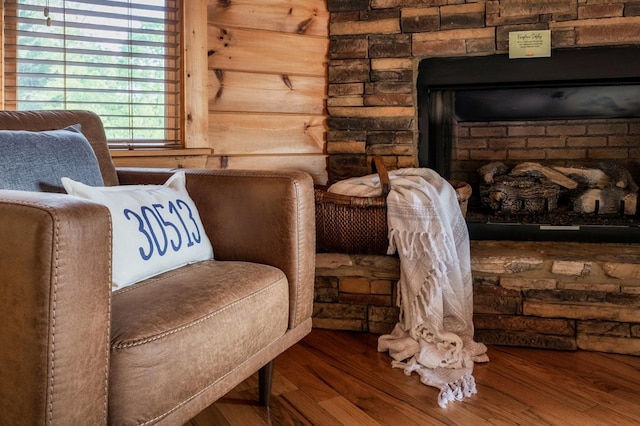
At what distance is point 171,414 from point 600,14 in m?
2.15

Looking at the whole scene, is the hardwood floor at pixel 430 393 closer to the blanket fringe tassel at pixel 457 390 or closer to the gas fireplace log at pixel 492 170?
the blanket fringe tassel at pixel 457 390

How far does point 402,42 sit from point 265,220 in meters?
1.32

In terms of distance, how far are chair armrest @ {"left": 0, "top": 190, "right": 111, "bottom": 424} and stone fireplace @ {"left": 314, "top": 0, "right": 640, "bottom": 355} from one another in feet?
4.44

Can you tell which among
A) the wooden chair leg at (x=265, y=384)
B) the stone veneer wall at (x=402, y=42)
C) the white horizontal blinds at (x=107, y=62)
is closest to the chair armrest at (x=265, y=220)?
the wooden chair leg at (x=265, y=384)

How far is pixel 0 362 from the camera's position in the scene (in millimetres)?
879

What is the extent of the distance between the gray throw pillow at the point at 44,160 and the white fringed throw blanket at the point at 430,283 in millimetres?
1004

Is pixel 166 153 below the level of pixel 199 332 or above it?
above

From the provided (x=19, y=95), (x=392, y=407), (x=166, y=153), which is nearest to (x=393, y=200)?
(x=392, y=407)

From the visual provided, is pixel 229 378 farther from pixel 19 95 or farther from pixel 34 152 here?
pixel 19 95

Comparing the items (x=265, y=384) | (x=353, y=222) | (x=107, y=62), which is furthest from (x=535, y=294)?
(x=107, y=62)

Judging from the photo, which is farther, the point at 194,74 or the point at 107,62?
the point at 194,74

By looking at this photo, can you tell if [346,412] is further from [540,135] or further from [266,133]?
[540,135]

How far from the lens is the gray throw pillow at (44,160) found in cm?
127

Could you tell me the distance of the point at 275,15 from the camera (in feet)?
8.11
